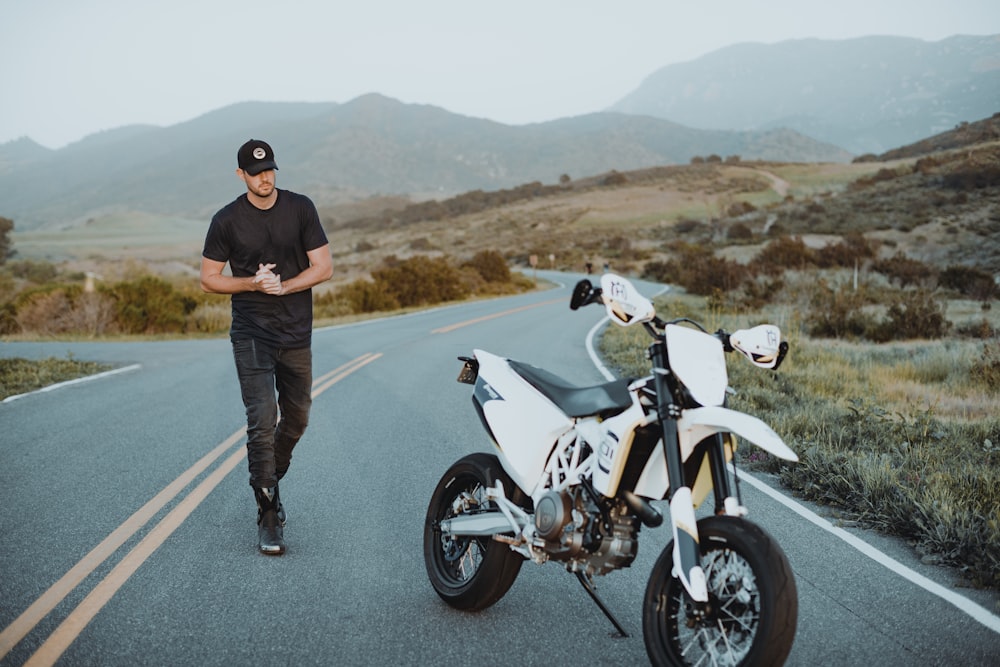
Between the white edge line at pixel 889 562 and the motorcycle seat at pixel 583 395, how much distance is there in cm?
217

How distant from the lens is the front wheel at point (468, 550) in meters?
3.90

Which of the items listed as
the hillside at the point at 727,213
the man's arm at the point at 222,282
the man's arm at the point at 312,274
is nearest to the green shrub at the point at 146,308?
the man's arm at the point at 222,282

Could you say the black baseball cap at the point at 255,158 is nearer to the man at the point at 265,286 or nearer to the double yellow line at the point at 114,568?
the man at the point at 265,286

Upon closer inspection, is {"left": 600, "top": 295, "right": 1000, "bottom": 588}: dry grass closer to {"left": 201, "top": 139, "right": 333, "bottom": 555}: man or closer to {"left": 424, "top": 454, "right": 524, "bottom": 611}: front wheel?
Result: {"left": 424, "top": 454, "right": 524, "bottom": 611}: front wheel

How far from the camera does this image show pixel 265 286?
4.75 m

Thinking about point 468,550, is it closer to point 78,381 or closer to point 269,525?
point 269,525

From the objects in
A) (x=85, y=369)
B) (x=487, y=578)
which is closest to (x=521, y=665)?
(x=487, y=578)

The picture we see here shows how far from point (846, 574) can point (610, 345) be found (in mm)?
10593

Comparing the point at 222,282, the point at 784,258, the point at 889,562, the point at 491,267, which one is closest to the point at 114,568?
the point at 222,282

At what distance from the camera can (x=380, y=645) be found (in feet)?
11.9

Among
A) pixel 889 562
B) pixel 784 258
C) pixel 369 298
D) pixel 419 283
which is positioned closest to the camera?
pixel 889 562

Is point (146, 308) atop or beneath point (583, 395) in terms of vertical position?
beneath

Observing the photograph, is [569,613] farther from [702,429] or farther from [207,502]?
[207,502]

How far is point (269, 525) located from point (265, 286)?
1438 mm
